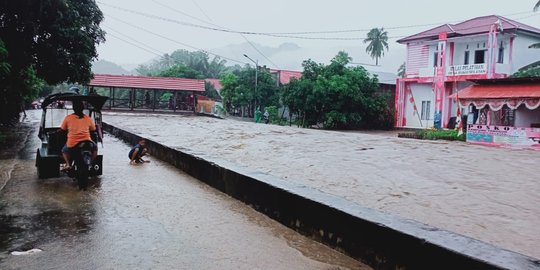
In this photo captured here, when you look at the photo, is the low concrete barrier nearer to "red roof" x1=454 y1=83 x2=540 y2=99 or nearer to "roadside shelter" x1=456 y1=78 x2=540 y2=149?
"roadside shelter" x1=456 y1=78 x2=540 y2=149

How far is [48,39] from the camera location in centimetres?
1440

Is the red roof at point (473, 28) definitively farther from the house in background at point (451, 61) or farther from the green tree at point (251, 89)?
the green tree at point (251, 89)

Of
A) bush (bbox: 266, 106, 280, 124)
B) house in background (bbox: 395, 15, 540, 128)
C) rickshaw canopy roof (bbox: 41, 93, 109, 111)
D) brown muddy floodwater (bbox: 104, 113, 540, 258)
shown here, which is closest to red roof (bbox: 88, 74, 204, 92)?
bush (bbox: 266, 106, 280, 124)

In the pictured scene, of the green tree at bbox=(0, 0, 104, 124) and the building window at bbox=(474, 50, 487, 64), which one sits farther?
the building window at bbox=(474, 50, 487, 64)

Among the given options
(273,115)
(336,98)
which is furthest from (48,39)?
(273,115)

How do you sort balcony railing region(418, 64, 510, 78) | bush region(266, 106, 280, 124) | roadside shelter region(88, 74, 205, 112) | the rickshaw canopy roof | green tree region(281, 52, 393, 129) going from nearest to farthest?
1. the rickshaw canopy roof
2. balcony railing region(418, 64, 510, 78)
3. green tree region(281, 52, 393, 129)
4. roadside shelter region(88, 74, 205, 112)
5. bush region(266, 106, 280, 124)

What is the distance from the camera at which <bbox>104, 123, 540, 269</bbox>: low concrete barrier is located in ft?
10.4

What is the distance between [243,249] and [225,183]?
2915 millimetres

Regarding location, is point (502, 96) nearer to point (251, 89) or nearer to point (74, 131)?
point (74, 131)

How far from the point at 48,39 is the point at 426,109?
25851mm

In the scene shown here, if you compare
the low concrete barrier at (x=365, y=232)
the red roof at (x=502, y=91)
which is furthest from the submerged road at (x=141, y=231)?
the red roof at (x=502, y=91)

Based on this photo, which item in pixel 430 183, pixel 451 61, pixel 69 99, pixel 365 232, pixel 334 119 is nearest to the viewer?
pixel 365 232

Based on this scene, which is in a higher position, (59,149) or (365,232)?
(59,149)

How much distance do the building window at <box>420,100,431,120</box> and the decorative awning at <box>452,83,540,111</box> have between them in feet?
30.8
